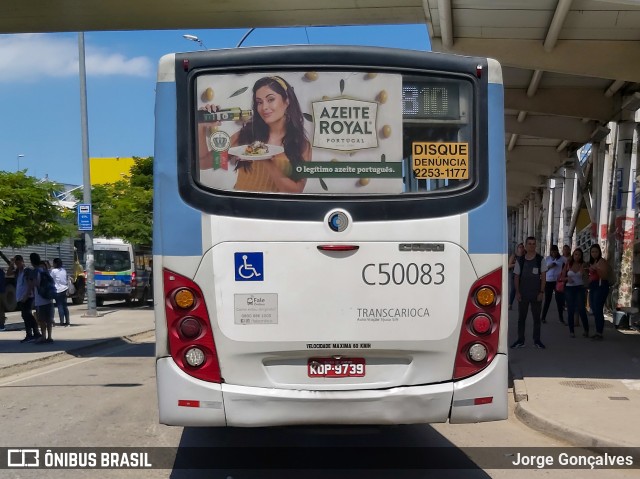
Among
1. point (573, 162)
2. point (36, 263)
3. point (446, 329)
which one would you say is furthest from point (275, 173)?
point (573, 162)

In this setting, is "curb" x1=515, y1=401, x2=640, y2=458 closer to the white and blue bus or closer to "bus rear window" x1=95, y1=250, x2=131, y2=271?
the white and blue bus

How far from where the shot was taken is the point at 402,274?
5.78 meters

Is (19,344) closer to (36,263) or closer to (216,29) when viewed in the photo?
(36,263)

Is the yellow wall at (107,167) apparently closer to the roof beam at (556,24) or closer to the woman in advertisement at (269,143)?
the roof beam at (556,24)

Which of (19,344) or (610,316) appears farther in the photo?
(610,316)

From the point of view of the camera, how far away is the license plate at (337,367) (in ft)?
18.8

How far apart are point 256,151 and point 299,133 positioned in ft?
1.12

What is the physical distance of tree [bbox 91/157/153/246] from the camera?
1335 inches

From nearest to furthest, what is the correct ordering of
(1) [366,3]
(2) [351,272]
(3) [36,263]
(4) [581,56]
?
(2) [351,272] < (1) [366,3] < (4) [581,56] < (3) [36,263]

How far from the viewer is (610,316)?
73.7 feet

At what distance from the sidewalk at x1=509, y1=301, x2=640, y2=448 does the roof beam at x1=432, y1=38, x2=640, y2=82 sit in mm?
5237

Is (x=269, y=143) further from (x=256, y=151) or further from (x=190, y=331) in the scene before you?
(x=190, y=331)

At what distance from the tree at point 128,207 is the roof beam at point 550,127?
52.7 feet

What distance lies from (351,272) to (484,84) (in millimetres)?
1743
